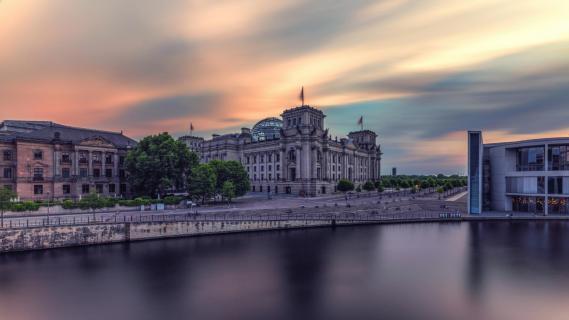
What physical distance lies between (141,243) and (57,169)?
4233cm

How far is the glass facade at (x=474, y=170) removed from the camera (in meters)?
66.9

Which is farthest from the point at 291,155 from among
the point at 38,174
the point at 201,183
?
the point at 38,174

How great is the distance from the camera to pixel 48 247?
4125cm

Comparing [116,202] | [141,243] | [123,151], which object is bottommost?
[141,243]

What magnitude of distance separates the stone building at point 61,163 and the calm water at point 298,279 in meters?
31.6

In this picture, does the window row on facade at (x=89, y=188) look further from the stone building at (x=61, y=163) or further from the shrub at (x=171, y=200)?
the shrub at (x=171, y=200)

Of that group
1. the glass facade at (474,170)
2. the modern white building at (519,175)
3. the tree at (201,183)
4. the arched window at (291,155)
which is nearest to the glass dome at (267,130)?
the arched window at (291,155)

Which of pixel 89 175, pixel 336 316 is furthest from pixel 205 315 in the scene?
pixel 89 175

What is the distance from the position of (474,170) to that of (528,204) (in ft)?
43.6

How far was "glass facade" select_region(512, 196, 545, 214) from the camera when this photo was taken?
64.4 metres

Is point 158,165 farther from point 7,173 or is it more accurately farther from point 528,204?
point 528,204

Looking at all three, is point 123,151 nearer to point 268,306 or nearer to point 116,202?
point 116,202

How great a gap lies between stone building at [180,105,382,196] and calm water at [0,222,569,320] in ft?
181

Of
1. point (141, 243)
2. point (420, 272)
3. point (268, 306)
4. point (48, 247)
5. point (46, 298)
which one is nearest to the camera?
point (268, 306)
